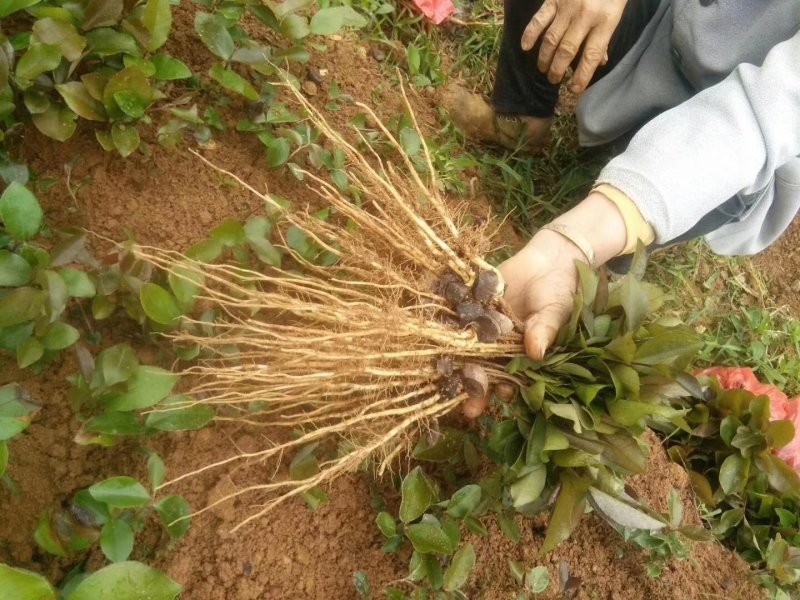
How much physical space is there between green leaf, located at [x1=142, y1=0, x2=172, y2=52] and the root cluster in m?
0.32

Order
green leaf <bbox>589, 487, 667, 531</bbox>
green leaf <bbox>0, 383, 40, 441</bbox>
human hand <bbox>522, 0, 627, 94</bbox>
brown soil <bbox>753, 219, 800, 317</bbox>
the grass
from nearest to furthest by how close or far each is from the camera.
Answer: green leaf <bbox>0, 383, 40, 441</bbox>, green leaf <bbox>589, 487, 667, 531</bbox>, human hand <bbox>522, 0, 627, 94</bbox>, the grass, brown soil <bbox>753, 219, 800, 317</bbox>

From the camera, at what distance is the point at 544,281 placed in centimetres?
111

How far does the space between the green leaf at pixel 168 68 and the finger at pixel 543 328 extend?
0.77 metres

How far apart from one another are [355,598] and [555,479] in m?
0.40

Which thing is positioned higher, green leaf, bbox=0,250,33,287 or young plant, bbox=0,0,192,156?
young plant, bbox=0,0,192,156

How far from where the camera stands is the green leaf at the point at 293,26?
1.18m

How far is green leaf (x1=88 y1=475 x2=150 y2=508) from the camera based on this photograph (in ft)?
2.55

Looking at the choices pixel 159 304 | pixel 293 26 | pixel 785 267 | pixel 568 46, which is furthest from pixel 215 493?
pixel 785 267

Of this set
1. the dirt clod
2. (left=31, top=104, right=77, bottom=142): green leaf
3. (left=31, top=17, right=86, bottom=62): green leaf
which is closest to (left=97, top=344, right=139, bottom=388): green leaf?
(left=31, top=104, right=77, bottom=142): green leaf

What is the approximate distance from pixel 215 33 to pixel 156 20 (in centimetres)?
13

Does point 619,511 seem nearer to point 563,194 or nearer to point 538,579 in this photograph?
point 538,579

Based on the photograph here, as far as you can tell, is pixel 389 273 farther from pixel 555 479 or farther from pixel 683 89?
pixel 683 89

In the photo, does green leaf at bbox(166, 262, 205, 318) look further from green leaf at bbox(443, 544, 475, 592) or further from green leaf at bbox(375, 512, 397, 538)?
green leaf at bbox(443, 544, 475, 592)

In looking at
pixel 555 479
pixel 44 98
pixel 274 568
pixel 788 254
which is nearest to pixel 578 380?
pixel 555 479
